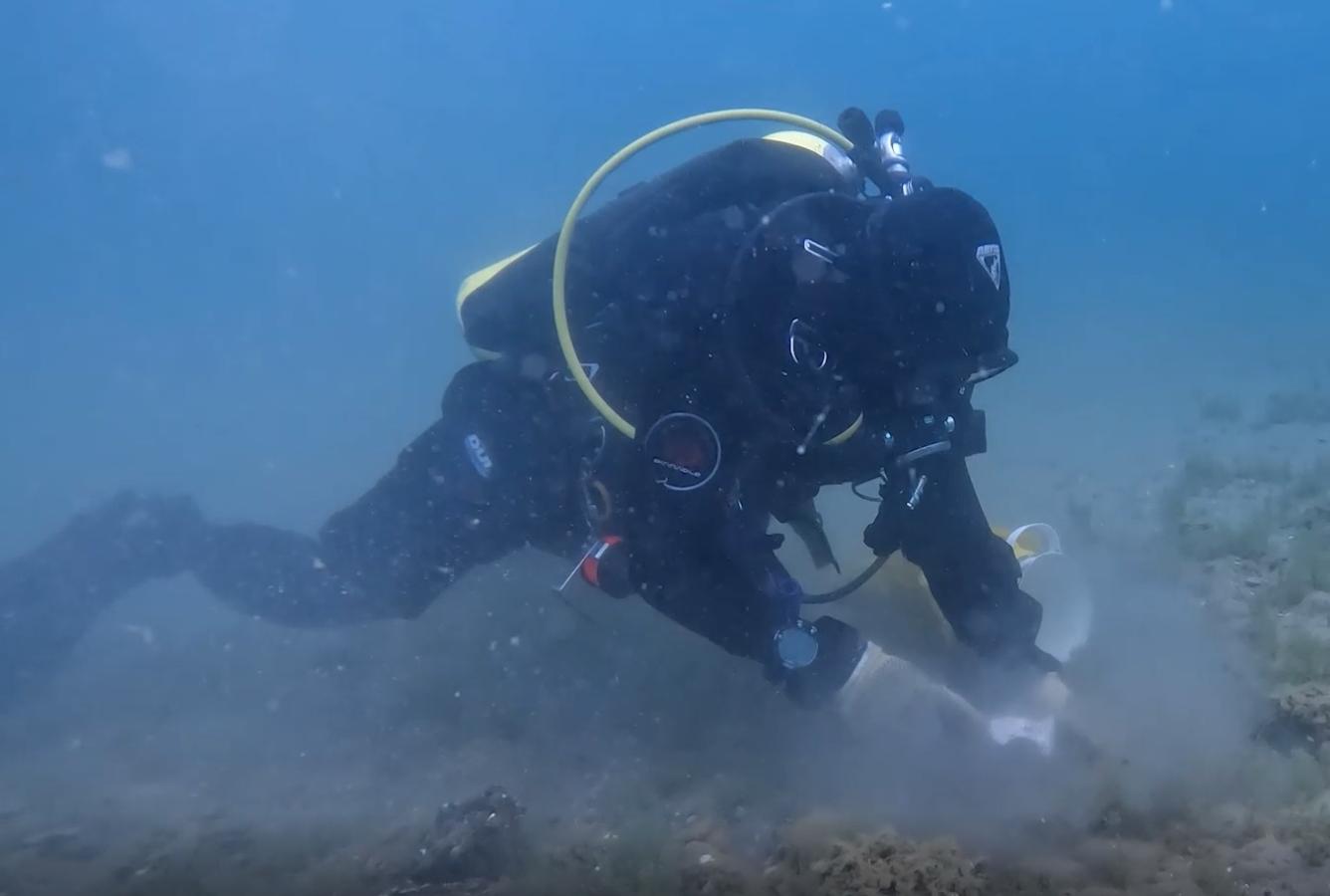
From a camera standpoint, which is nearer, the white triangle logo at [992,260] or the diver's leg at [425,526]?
the white triangle logo at [992,260]

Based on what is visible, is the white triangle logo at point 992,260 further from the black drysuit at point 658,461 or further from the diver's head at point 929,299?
the black drysuit at point 658,461

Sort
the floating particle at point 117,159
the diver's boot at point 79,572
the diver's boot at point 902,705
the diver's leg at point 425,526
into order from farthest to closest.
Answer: the floating particle at point 117,159 < the diver's boot at point 79,572 < the diver's leg at point 425,526 < the diver's boot at point 902,705

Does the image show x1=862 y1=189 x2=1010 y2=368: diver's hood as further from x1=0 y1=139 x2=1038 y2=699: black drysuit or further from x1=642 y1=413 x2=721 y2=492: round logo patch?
x1=642 y1=413 x2=721 y2=492: round logo patch

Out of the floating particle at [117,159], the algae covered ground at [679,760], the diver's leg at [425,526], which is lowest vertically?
the algae covered ground at [679,760]

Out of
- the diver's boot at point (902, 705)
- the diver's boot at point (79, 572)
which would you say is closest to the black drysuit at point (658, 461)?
the diver's boot at point (902, 705)

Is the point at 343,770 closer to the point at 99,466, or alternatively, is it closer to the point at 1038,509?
the point at 1038,509

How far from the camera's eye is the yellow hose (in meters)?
3.50

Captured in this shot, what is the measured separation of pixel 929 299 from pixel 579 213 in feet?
5.61

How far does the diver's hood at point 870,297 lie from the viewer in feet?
9.79

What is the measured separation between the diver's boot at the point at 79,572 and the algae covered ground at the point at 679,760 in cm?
81

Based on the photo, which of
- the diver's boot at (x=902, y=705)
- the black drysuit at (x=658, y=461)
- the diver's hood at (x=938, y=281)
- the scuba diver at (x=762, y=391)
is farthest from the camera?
the black drysuit at (x=658, y=461)

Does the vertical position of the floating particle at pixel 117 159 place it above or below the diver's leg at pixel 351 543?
above

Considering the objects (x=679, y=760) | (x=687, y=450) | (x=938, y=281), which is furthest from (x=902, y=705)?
(x=938, y=281)

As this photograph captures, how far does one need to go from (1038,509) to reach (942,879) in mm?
6312
